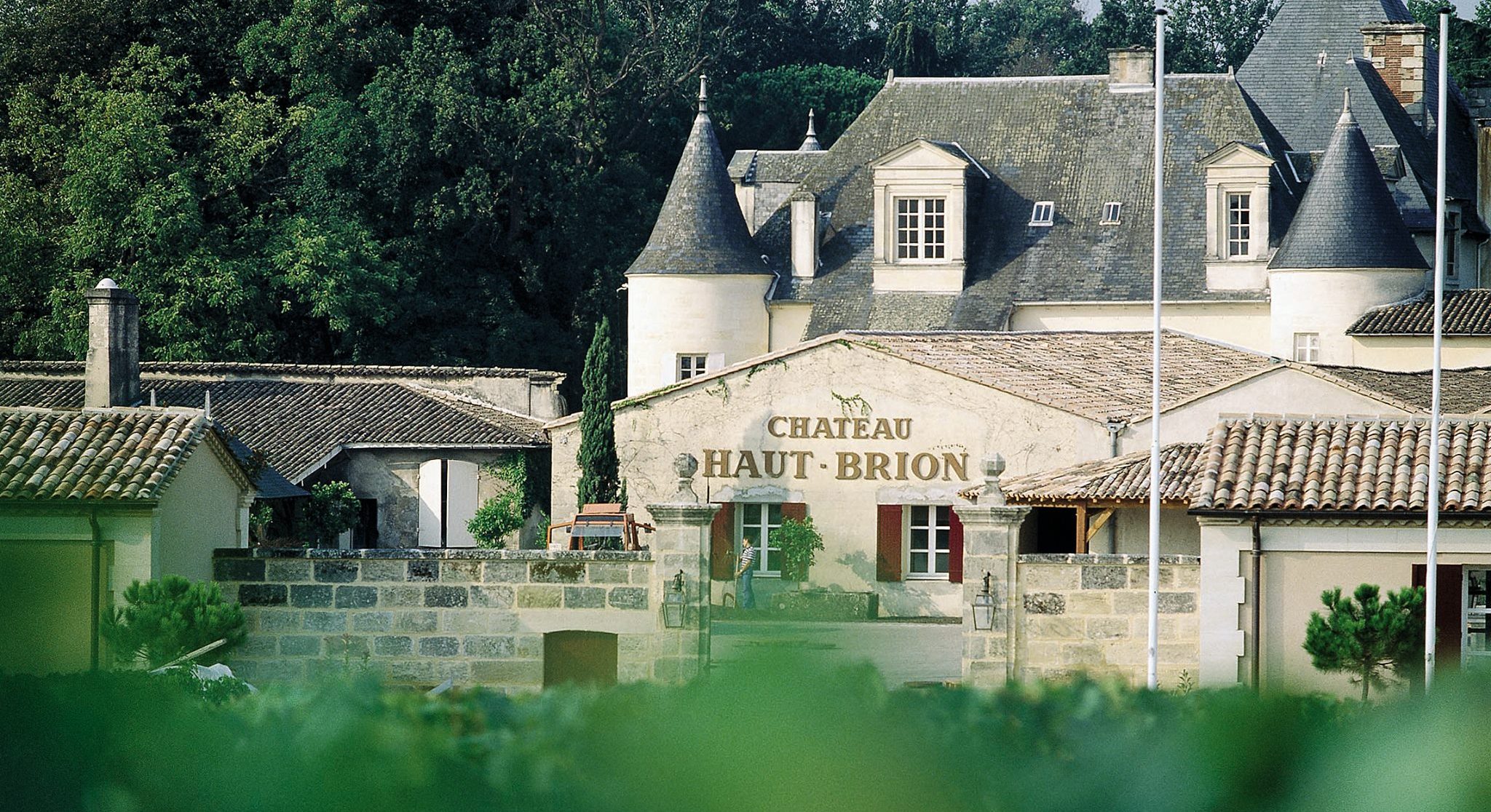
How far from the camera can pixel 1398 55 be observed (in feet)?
161

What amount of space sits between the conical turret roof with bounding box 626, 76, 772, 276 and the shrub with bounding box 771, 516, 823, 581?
11.1m

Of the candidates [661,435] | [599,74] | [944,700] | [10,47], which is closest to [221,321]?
[10,47]

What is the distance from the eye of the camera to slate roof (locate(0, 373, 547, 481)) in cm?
3619

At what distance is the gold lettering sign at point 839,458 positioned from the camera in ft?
95.8

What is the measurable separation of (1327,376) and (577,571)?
13118mm

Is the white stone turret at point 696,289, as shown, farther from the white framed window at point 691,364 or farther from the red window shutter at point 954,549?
the red window shutter at point 954,549

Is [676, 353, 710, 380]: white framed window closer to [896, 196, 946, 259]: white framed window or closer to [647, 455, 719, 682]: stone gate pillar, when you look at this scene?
[896, 196, 946, 259]: white framed window

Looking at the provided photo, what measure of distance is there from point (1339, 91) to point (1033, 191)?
10003 mm

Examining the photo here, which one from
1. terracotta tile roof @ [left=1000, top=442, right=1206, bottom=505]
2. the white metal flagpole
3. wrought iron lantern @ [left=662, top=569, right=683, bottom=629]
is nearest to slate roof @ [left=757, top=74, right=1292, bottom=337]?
terracotta tile roof @ [left=1000, top=442, right=1206, bottom=505]

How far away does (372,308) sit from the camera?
46375mm

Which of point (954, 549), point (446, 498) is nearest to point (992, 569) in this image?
point (954, 549)

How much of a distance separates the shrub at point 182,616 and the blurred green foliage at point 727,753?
1302 cm

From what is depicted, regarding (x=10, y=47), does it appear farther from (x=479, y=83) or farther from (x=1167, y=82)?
(x=1167, y=82)

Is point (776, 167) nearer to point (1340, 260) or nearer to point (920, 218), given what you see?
point (920, 218)
